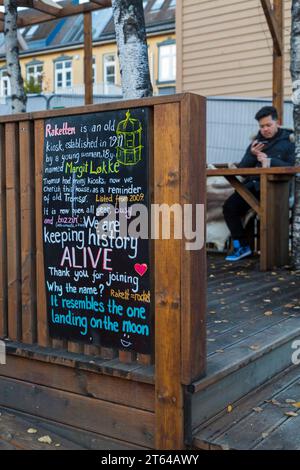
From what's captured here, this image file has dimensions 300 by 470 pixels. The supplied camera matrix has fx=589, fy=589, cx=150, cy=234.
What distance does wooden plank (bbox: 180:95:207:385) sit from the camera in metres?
2.42

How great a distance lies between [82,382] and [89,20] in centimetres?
620

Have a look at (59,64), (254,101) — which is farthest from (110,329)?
(59,64)

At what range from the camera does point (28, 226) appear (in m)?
3.05

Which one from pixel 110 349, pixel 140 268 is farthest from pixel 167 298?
pixel 110 349

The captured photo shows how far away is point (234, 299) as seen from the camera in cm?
412

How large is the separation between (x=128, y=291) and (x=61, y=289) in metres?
0.43

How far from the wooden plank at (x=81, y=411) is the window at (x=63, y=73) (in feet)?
98.2

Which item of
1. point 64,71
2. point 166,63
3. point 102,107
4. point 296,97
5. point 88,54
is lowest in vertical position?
point 102,107

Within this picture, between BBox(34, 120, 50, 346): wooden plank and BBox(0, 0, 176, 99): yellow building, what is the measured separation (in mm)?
22726

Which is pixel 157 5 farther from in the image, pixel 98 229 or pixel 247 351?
pixel 247 351

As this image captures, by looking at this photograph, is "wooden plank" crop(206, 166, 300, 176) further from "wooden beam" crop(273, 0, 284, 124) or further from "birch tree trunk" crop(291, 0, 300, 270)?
"wooden beam" crop(273, 0, 284, 124)

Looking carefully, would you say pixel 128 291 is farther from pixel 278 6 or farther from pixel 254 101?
pixel 254 101

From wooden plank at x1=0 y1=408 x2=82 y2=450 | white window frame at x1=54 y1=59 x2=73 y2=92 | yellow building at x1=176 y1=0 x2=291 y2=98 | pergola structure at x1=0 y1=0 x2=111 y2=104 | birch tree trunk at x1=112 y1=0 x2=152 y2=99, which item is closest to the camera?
wooden plank at x1=0 y1=408 x2=82 y2=450

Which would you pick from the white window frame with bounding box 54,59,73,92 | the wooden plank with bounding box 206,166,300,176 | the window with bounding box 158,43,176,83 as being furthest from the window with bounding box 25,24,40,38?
the wooden plank with bounding box 206,166,300,176
